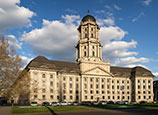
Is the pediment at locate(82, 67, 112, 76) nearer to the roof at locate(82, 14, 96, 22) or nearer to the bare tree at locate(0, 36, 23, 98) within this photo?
the roof at locate(82, 14, 96, 22)

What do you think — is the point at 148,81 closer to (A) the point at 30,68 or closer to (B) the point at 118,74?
(B) the point at 118,74

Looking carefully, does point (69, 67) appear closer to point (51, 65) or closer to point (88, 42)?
point (51, 65)

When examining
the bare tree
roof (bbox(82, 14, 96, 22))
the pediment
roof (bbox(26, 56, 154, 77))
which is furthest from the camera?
roof (bbox(82, 14, 96, 22))

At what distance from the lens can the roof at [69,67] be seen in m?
71.6

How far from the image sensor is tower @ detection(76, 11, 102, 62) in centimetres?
9238

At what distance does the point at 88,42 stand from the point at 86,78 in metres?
21.1

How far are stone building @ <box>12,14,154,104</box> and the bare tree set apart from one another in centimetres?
2176

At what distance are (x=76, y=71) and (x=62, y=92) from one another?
12040mm

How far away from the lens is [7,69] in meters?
37.9

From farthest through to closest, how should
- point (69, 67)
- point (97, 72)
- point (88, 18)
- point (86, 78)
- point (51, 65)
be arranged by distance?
point (88, 18) → point (97, 72) → point (69, 67) → point (86, 78) → point (51, 65)

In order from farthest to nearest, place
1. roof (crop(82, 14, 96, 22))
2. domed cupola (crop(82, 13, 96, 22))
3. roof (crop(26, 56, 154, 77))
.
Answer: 1. roof (crop(82, 14, 96, 22))
2. domed cupola (crop(82, 13, 96, 22))
3. roof (crop(26, 56, 154, 77))

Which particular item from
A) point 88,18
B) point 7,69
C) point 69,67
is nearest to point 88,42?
point 88,18

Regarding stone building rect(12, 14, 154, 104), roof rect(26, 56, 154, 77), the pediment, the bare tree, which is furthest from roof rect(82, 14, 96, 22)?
the bare tree

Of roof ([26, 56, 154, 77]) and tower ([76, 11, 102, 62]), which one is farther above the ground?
tower ([76, 11, 102, 62])
